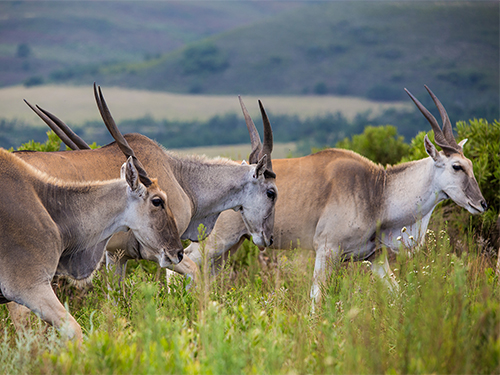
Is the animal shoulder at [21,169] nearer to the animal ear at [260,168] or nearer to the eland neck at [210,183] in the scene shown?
the eland neck at [210,183]

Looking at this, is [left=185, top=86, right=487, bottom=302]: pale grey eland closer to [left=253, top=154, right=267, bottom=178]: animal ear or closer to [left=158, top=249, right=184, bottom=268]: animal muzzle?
[left=253, top=154, right=267, bottom=178]: animal ear

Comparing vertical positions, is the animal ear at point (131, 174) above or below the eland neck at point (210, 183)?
above

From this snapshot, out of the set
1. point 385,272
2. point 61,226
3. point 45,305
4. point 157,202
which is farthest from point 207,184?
point 45,305

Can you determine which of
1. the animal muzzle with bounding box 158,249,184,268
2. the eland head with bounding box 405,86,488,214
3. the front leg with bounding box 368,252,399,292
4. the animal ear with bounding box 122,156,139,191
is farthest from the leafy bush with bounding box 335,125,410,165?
the animal ear with bounding box 122,156,139,191

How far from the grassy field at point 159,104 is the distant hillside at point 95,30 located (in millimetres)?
3614

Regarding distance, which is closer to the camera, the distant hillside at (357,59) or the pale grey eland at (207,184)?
the pale grey eland at (207,184)

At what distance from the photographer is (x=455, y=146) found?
656cm

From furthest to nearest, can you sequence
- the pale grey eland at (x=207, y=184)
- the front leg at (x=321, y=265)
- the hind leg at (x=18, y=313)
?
the front leg at (x=321, y=265) < the pale grey eland at (x=207, y=184) < the hind leg at (x=18, y=313)

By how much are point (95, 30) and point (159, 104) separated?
40.2 m

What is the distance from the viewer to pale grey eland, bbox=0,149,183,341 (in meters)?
3.88

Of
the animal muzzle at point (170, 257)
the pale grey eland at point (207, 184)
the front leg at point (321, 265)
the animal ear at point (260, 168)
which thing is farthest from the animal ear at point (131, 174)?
the front leg at point (321, 265)

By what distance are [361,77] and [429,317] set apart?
6472cm

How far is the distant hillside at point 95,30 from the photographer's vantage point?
68.9m

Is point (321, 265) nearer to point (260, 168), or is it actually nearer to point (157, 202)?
point (260, 168)
